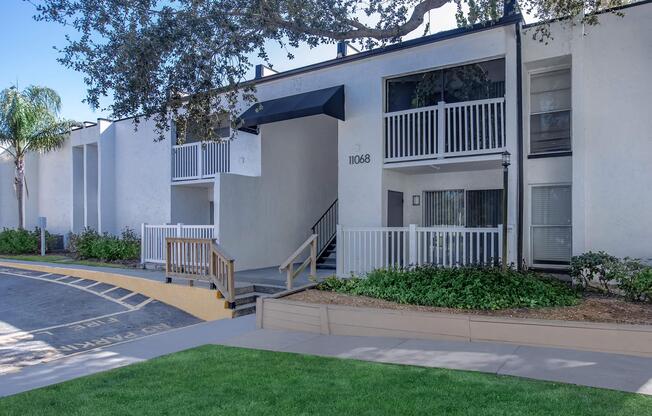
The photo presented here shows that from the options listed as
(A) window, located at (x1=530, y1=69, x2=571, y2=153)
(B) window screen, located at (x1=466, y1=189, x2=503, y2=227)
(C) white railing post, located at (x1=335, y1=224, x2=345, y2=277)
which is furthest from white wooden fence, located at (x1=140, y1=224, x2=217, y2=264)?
(A) window, located at (x1=530, y1=69, x2=571, y2=153)

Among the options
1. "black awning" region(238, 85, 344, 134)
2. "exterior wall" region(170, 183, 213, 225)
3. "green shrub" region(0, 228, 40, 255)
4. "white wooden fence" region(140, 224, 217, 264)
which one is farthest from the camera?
"green shrub" region(0, 228, 40, 255)

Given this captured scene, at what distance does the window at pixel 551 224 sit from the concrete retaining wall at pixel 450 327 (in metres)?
5.00

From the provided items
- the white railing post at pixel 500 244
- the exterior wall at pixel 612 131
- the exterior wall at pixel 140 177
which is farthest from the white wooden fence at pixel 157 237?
the exterior wall at pixel 612 131

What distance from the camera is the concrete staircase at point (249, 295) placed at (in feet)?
32.6

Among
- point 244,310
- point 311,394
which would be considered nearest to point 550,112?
point 244,310

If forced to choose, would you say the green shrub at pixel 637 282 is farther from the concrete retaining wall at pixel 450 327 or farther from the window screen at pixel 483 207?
the window screen at pixel 483 207

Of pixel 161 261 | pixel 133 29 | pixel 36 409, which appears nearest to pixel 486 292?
Answer: pixel 36 409

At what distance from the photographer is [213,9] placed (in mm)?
9008

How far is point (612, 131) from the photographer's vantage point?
9.83 metres

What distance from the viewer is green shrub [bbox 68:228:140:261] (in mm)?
16500

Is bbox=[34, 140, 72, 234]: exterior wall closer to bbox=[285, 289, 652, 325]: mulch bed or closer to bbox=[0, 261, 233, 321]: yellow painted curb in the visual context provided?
bbox=[0, 261, 233, 321]: yellow painted curb

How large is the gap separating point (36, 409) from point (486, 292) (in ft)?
20.8

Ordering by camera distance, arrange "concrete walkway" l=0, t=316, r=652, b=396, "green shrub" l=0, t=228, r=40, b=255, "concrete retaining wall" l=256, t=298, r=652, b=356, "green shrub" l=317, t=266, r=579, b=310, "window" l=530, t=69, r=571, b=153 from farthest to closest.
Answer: "green shrub" l=0, t=228, r=40, b=255 → "window" l=530, t=69, r=571, b=153 → "green shrub" l=317, t=266, r=579, b=310 → "concrete retaining wall" l=256, t=298, r=652, b=356 → "concrete walkway" l=0, t=316, r=652, b=396

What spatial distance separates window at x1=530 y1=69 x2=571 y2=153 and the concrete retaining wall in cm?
586
